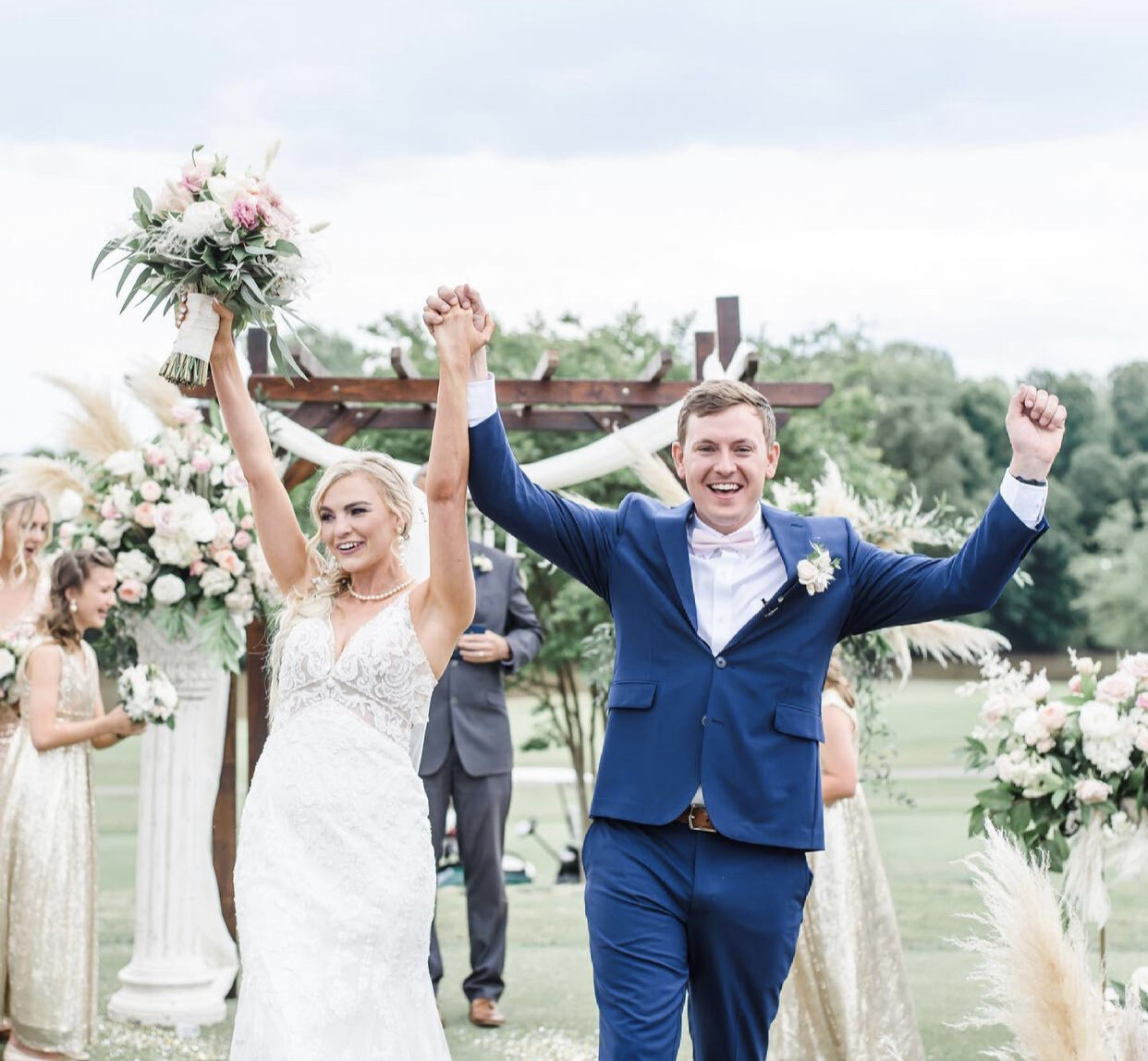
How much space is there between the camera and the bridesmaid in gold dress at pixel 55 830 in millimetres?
6289

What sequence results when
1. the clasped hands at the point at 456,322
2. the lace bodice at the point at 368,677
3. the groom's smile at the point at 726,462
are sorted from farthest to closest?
the lace bodice at the point at 368,677, the groom's smile at the point at 726,462, the clasped hands at the point at 456,322

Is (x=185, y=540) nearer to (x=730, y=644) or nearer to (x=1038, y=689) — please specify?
(x=1038, y=689)

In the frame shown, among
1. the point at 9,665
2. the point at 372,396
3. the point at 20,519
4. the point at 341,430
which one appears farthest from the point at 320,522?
the point at 341,430

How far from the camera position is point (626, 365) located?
15.0 metres

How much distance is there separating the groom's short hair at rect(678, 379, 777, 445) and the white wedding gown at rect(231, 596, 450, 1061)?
37.0 inches

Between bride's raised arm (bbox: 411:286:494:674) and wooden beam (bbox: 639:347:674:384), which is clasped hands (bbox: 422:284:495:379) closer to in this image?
bride's raised arm (bbox: 411:286:494:674)

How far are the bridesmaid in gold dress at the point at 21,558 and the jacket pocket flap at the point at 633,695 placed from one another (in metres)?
3.76

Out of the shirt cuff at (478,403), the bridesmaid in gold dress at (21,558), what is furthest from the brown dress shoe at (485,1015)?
the shirt cuff at (478,403)

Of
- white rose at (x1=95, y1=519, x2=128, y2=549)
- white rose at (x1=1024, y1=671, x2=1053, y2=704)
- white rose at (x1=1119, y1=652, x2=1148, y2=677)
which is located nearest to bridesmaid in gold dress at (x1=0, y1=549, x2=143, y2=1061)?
white rose at (x1=95, y1=519, x2=128, y2=549)

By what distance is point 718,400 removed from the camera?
3.84m

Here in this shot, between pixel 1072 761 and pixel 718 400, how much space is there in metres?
2.60

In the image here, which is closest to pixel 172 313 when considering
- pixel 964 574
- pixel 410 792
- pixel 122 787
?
pixel 410 792

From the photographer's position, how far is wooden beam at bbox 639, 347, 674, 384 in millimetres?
8367

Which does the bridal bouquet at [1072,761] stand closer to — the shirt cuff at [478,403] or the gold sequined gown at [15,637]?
the shirt cuff at [478,403]
